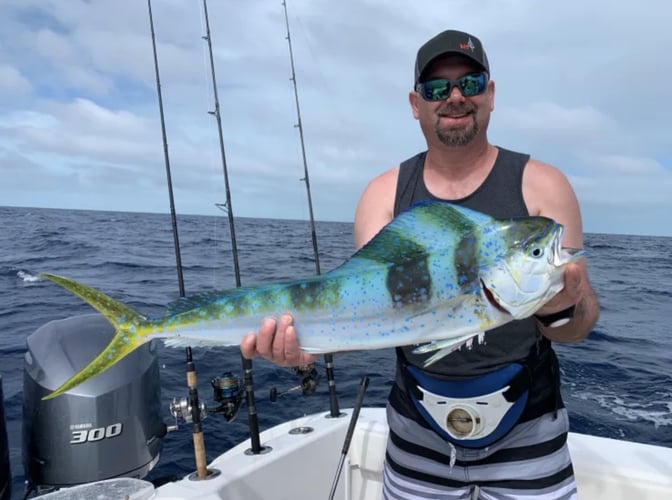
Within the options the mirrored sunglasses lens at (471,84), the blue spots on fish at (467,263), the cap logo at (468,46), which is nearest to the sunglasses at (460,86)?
the mirrored sunglasses lens at (471,84)

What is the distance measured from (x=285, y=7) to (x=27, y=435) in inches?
232

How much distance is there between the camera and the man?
2402 mm

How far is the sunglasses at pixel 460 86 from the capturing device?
2506mm

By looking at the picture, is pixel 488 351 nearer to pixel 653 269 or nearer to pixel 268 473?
pixel 268 473

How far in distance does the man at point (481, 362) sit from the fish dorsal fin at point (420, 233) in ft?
1.47

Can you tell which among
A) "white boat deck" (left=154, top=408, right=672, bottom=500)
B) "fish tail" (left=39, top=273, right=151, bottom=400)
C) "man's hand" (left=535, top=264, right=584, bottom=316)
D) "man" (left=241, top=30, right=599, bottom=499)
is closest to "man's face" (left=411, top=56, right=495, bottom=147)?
"man" (left=241, top=30, right=599, bottom=499)

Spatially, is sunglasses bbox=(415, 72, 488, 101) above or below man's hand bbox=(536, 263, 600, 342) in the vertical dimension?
above

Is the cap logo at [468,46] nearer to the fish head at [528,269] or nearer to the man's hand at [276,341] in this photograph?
the fish head at [528,269]

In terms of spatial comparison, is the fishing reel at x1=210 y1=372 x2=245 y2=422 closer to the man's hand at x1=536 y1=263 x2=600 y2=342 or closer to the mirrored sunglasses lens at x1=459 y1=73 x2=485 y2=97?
the man's hand at x1=536 y1=263 x2=600 y2=342

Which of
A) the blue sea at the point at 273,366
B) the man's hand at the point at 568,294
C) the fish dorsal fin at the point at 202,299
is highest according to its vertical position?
the fish dorsal fin at the point at 202,299

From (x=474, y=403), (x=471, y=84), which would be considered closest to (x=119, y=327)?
(x=474, y=403)

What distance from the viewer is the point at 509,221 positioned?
1969 mm

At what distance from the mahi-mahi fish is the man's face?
1.85 feet

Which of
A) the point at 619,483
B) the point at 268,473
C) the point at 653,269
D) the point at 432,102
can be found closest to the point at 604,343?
the point at 619,483
